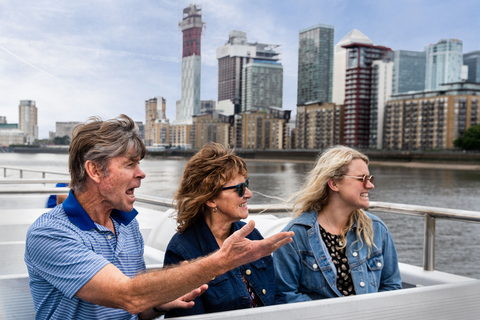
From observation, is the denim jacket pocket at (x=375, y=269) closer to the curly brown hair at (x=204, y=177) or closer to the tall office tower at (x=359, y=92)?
the curly brown hair at (x=204, y=177)

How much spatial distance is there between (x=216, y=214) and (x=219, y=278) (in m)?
0.23

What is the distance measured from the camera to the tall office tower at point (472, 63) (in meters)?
122

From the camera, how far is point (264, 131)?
108m

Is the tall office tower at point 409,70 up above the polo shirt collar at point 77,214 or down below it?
above

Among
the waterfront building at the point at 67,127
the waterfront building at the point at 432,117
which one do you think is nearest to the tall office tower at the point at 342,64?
the waterfront building at the point at 432,117

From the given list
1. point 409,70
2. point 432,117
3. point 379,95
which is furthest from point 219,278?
point 409,70

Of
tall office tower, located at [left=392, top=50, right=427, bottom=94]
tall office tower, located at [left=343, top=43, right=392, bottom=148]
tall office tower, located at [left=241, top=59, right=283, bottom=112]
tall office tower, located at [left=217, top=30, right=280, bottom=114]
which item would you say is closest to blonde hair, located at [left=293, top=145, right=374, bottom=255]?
tall office tower, located at [left=343, top=43, right=392, bottom=148]

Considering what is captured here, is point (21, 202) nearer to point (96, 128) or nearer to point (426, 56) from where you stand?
point (96, 128)

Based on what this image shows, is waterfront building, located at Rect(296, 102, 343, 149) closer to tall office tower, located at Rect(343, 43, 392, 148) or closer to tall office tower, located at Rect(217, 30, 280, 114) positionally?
tall office tower, located at Rect(343, 43, 392, 148)

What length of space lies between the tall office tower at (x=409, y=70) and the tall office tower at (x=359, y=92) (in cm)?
1837

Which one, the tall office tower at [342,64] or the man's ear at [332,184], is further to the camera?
the tall office tower at [342,64]

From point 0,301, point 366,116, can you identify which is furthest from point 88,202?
point 366,116

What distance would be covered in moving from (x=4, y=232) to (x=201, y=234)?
6.20 ft

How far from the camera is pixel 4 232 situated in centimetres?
285
